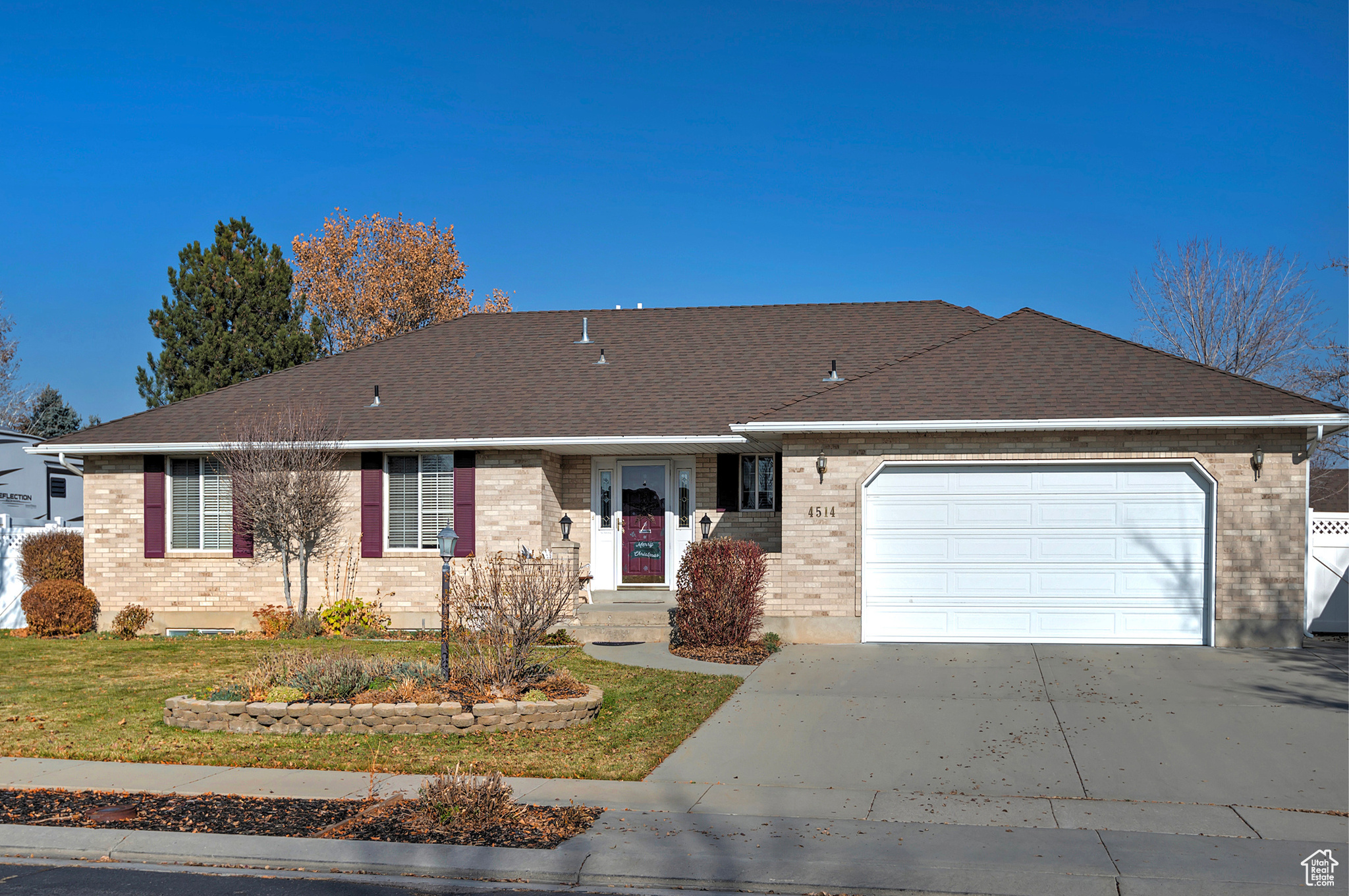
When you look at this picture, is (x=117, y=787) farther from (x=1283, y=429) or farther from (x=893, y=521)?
(x=1283, y=429)

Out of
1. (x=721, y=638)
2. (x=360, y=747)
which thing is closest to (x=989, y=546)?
A: (x=721, y=638)

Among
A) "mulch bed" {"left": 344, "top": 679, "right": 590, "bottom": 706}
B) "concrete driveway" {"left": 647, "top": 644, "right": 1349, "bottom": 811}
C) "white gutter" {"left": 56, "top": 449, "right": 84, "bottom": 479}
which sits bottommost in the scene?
"concrete driveway" {"left": 647, "top": 644, "right": 1349, "bottom": 811}

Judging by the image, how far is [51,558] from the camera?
18.1m

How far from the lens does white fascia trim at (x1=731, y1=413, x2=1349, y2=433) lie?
1262 cm

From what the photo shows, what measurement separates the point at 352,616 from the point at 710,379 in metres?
7.14

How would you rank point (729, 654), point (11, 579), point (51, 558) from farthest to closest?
point (11, 579) < point (51, 558) < point (729, 654)

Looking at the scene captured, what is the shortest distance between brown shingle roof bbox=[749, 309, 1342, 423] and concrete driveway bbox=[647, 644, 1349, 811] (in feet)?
10.3

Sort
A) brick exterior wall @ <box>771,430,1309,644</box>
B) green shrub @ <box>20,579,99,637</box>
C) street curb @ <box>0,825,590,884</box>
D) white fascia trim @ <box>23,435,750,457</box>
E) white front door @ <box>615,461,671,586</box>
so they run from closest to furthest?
street curb @ <box>0,825,590,884</box> < brick exterior wall @ <box>771,430,1309,644</box> < white fascia trim @ <box>23,435,750,457</box> < green shrub @ <box>20,579,99,637</box> < white front door @ <box>615,461,671,586</box>

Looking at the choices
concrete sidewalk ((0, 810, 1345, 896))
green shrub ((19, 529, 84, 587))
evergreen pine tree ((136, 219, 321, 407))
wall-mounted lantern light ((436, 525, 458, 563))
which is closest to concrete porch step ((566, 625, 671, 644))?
wall-mounted lantern light ((436, 525, 458, 563))

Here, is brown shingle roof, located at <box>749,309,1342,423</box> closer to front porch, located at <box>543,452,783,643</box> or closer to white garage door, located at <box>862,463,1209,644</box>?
white garage door, located at <box>862,463,1209,644</box>

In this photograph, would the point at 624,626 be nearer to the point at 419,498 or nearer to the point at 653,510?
the point at 653,510

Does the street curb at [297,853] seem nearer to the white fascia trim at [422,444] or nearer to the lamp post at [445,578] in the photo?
the lamp post at [445,578]

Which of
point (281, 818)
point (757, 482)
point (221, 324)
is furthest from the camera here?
point (221, 324)

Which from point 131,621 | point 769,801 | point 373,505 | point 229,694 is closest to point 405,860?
point 769,801
